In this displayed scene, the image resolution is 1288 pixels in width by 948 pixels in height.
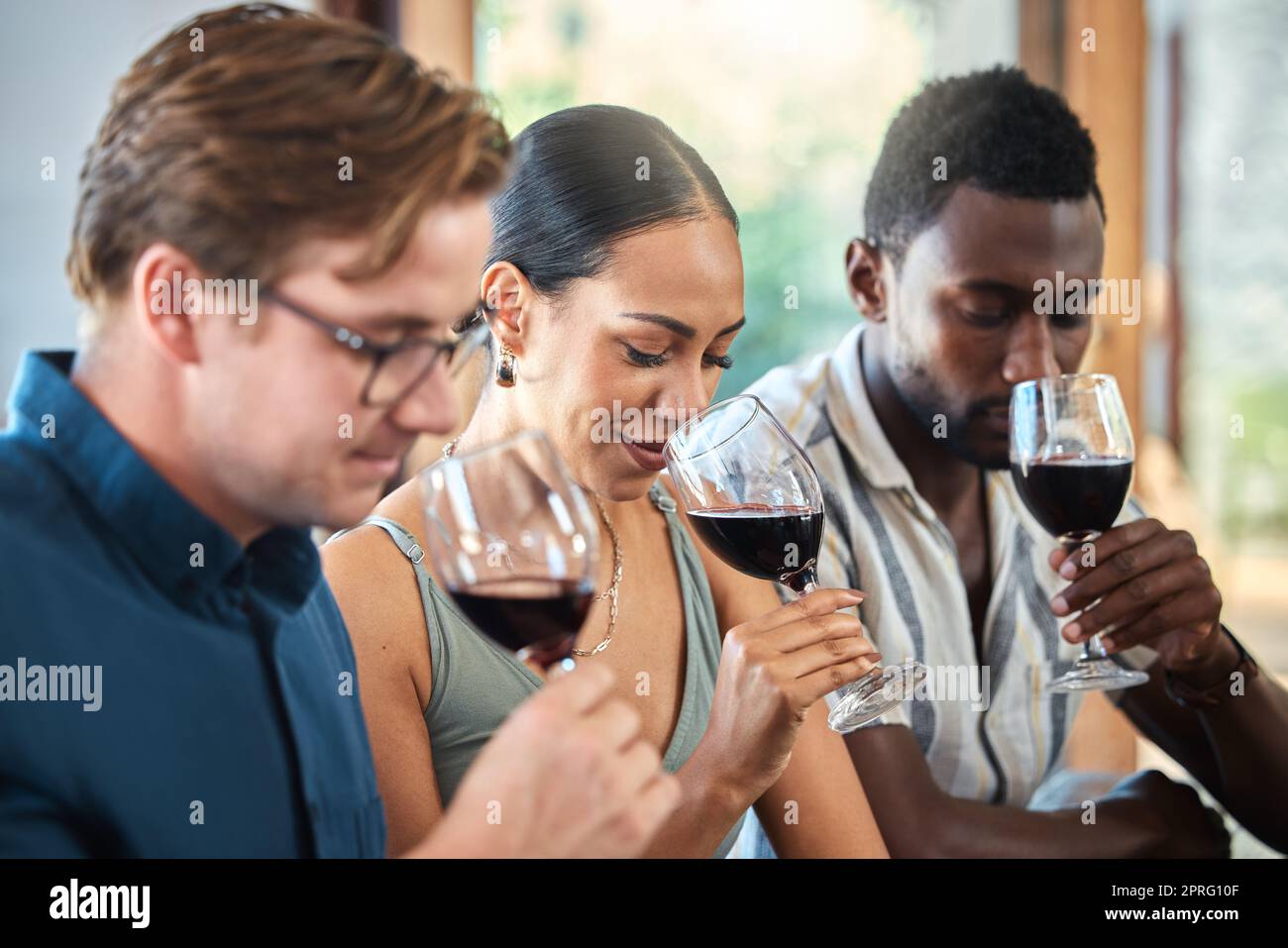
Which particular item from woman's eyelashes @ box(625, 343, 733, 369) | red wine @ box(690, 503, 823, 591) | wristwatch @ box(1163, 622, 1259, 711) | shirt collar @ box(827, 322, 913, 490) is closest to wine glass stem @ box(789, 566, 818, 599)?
red wine @ box(690, 503, 823, 591)

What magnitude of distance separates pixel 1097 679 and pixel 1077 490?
0.20 metres

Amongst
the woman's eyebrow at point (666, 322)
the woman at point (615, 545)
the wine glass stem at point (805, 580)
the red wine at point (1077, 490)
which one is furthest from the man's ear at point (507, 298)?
the red wine at point (1077, 490)

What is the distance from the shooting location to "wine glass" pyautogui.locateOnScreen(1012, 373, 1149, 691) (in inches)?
52.2

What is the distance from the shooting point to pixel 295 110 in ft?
2.47

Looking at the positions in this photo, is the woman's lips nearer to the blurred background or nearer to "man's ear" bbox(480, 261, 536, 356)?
"man's ear" bbox(480, 261, 536, 356)

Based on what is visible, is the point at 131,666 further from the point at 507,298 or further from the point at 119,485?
the point at 507,298

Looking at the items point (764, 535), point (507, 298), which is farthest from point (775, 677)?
point (507, 298)

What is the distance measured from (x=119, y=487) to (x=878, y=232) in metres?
1.23

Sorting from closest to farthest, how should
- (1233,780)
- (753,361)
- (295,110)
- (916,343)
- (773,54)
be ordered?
(295,110)
(1233,780)
(916,343)
(753,361)
(773,54)

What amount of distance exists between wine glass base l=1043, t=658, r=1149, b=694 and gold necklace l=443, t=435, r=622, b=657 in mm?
476

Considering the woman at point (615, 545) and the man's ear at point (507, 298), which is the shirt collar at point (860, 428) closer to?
the woman at point (615, 545)

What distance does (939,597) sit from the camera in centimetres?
161
